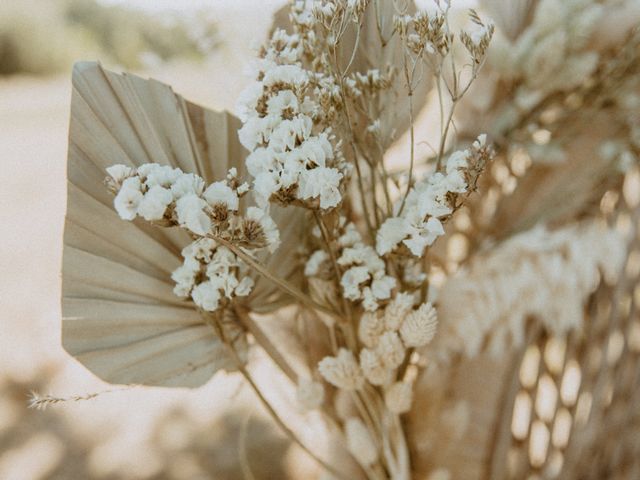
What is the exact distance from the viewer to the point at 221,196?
1.18 feet

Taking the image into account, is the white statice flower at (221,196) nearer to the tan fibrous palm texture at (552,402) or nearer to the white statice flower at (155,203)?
the white statice flower at (155,203)

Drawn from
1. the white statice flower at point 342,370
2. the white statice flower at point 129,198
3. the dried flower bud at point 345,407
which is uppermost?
the white statice flower at point 129,198

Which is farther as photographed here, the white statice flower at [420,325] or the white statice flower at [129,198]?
the white statice flower at [420,325]

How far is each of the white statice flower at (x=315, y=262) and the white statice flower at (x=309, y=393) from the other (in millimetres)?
99

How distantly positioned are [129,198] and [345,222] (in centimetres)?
18

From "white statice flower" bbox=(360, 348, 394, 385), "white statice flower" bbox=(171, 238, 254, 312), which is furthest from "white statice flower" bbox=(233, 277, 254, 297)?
"white statice flower" bbox=(360, 348, 394, 385)

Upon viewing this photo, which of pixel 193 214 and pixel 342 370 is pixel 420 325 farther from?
pixel 193 214

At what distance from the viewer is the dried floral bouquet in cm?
37

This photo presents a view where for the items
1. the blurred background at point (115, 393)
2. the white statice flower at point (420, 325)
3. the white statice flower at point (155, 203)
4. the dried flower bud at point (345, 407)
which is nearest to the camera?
the white statice flower at point (155, 203)

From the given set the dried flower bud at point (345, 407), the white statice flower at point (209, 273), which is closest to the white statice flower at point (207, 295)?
the white statice flower at point (209, 273)

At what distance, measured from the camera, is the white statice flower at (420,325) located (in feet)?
1.45

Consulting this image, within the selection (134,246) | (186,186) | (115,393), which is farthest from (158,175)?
(115,393)

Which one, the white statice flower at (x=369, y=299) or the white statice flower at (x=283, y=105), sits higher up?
the white statice flower at (x=283, y=105)

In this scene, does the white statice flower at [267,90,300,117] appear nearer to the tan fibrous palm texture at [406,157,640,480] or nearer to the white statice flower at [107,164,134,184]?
the white statice flower at [107,164,134,184]
